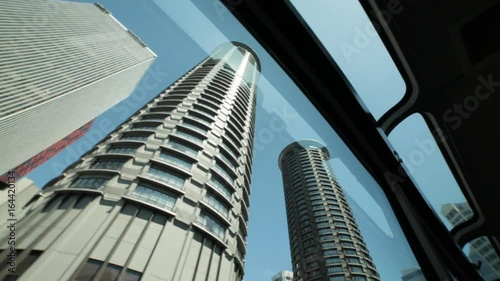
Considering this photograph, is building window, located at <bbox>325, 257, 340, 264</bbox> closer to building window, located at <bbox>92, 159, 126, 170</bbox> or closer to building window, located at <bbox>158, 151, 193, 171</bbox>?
building window, located at <bbox>158, 151, 193, 171</bbox>

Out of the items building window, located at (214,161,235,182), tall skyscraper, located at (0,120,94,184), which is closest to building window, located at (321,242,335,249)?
building window, located at (214,161,235,182)

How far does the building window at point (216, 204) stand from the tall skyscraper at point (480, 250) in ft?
59.0

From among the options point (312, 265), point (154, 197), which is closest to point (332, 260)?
point (312, 265)

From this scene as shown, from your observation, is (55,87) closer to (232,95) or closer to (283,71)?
(232,95)

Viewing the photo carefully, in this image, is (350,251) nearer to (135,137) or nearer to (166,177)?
(166,177)

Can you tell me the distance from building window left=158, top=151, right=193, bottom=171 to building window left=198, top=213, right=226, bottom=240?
4250 millimetres

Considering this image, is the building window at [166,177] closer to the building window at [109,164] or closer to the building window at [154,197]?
the building window at [154,197]

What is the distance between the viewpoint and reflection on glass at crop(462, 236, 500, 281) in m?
2.67

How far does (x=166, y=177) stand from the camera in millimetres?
19188

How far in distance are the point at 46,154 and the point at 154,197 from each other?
352ft

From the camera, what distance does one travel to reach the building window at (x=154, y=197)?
56.0 ft

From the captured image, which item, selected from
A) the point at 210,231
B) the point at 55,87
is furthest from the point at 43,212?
the point at 55,87

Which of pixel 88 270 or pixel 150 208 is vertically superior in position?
pixel 150 208

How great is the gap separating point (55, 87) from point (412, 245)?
282 ft
